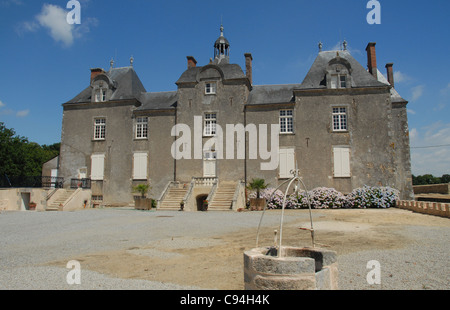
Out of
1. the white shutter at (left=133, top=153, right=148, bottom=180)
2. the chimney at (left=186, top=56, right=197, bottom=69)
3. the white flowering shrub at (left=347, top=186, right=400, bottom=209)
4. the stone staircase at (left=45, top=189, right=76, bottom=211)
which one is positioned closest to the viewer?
the white flowering shrub at (left=347, top=186, right=400, bottom=209)

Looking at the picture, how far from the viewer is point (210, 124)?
22.3m

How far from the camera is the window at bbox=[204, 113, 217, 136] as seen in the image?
22.1 meters

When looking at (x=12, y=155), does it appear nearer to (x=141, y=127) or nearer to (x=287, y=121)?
(x=141, y=127)

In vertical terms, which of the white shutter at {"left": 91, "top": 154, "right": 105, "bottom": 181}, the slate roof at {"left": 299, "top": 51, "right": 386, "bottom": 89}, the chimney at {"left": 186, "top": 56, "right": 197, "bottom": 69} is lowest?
the white shutter at {"left": 91, "top": 154, "right": 105, "bottom": 181}

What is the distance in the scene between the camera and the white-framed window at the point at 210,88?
73.7ft

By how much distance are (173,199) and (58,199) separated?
7.54 metres

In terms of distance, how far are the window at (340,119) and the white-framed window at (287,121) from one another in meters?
2.71

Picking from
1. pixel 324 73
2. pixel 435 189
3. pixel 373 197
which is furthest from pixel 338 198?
pixel 435 189

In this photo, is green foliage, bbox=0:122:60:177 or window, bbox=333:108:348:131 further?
green foliage, bbox=0:122:60:177

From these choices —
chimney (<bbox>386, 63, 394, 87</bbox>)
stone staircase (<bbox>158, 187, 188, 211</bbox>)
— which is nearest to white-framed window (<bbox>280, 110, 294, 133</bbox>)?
stone staircase (<bbox>158, 187, 188, 211</bbox>)

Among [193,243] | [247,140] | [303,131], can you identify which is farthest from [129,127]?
[193,243]

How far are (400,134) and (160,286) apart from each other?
22.2 metres

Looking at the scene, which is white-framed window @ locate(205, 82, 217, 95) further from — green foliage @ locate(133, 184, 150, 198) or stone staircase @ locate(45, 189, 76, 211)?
stone staircase @ locate(45, 189, 76, 211)

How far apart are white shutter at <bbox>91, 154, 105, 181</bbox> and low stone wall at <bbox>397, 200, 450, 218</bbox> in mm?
19284
